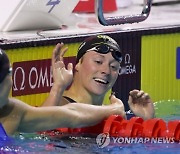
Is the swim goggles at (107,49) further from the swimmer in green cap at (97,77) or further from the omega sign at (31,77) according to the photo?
the omega sign at (31,77)

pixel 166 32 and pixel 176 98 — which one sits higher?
pixel 166 32

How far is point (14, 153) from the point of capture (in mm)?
2930

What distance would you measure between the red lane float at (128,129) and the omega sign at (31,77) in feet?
2.10

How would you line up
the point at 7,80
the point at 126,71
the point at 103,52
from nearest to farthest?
1. the point at 7,80
2. the point at 103,52
3. the point at 126,71

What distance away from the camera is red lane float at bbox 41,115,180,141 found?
3.43m

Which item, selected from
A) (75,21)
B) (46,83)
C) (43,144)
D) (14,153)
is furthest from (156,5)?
(14,153)

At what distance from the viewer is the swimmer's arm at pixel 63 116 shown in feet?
9.87

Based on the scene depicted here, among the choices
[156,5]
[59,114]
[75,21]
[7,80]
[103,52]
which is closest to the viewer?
[7,80]

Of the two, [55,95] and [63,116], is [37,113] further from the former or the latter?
[55,95]

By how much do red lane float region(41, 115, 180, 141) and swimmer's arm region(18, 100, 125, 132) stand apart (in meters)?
0.04

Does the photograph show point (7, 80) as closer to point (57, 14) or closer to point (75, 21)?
point (57, 14)

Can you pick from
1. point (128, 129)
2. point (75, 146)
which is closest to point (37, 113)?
point (75, 146)

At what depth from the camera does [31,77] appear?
4102 millimetres

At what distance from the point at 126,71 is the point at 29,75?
0.67 meters
